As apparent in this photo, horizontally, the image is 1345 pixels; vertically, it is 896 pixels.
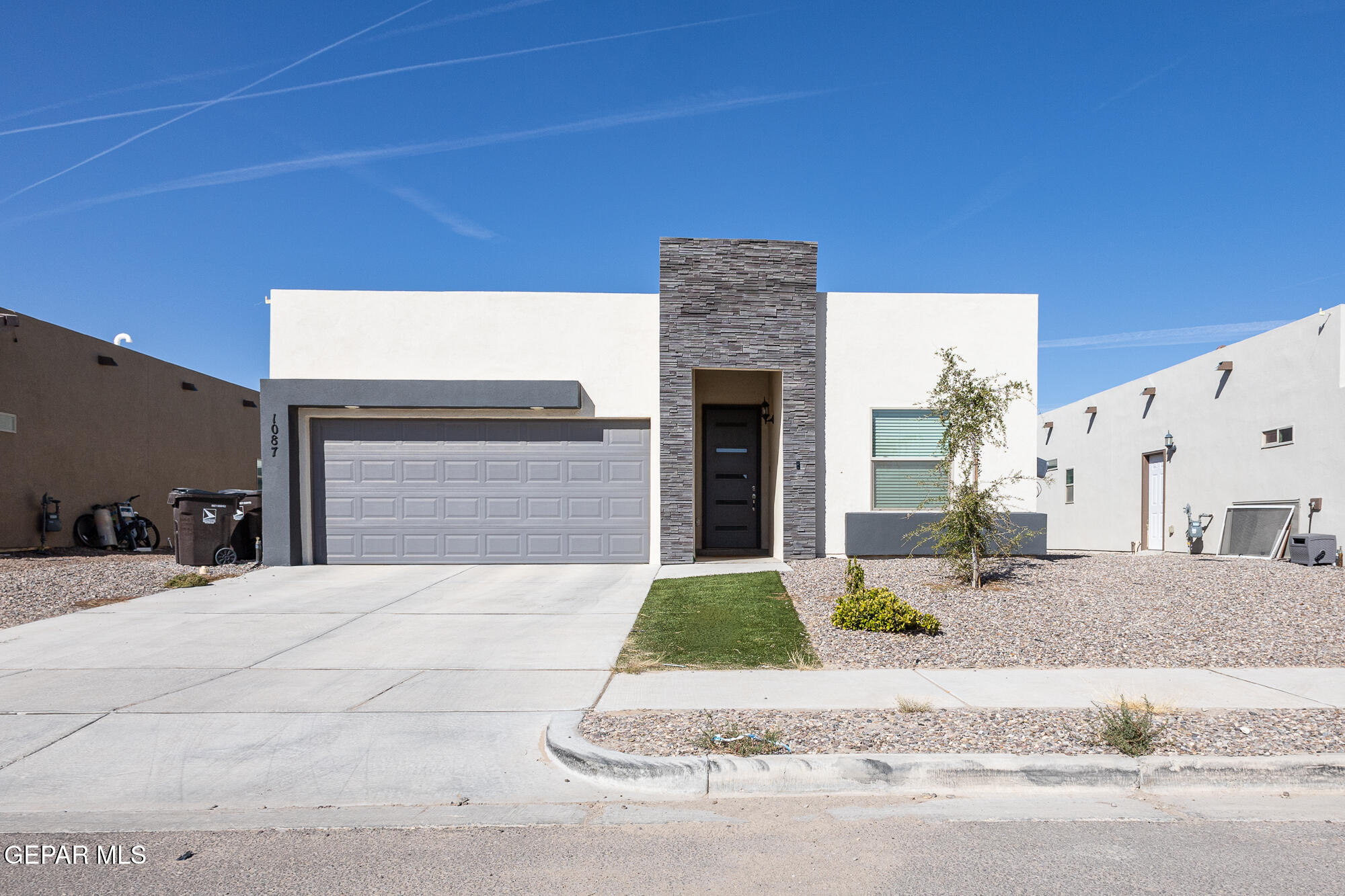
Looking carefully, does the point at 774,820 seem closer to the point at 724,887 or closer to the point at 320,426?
the point at 724,887

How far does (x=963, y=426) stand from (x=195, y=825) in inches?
334

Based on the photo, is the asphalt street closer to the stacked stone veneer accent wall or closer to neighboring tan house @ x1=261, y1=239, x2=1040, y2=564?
the stacked stone veneer accent wall

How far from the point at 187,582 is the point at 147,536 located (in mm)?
8752

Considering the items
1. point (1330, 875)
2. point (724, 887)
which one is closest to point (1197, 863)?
point (1330, 875)

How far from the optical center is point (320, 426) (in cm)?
1302

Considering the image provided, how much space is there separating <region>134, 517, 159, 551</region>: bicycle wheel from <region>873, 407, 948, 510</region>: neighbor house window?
16.3 meters

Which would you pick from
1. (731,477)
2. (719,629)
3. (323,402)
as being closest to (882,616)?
(719,629)

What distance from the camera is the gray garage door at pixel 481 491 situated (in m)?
13.0

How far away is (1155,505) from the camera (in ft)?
60.8

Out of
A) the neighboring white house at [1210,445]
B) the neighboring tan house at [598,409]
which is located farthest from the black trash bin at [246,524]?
the neighboring white house at [1210,445]

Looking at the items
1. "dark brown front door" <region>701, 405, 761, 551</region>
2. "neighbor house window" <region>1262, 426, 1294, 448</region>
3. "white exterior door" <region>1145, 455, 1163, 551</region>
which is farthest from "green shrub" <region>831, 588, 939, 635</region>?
"white exterior door" <region>1145, 455, 1163, 551</region>

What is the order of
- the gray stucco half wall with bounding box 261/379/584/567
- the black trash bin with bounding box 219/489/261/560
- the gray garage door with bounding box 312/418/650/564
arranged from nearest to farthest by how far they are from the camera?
the gray stucco half wall with bounding box 261/379/584/567
the gray garage door with bounding box 312/418/650/564
the black trash bin with bounding box 219/489/261/560

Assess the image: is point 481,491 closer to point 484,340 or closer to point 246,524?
point 484,340

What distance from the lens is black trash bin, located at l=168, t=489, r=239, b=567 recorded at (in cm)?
1270
